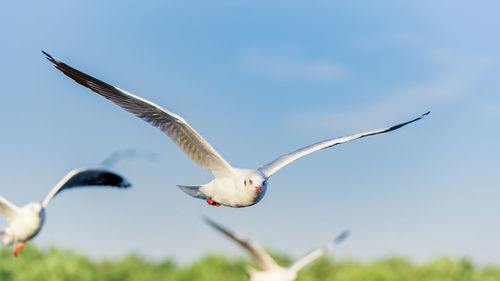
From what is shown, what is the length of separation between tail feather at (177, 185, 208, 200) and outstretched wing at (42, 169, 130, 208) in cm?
134

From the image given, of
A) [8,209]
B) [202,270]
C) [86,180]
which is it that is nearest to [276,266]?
[86,180]

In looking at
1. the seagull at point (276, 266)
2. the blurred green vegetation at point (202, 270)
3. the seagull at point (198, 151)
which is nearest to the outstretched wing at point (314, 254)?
the seagull at point (276, 266)

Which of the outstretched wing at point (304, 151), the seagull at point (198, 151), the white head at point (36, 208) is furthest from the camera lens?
the outstretched wing at point (304, 151)

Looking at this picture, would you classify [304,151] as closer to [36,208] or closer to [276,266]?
[276,266]

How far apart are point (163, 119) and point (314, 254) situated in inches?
150

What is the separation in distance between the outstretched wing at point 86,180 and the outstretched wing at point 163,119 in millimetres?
1229

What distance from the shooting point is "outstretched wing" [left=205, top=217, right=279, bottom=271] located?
340 inches

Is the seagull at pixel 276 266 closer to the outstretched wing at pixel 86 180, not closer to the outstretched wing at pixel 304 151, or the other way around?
the outstretched wing at pixel 304 151

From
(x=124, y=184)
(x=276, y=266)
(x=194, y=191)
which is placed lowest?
(x=276, y=266)

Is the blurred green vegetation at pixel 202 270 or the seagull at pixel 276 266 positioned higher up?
the blurred green vegetation at pixel 202 270

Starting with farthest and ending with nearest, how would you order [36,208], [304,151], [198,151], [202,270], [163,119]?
1. [202,270]
2. [304,151]
3. [198,151]
4. [163,119]
5. [36,208]

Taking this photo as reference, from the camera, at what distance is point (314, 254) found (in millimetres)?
11688

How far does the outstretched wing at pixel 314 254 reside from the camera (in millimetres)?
11578

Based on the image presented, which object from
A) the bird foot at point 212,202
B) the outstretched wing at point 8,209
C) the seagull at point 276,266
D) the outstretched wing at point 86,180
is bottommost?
the seagull at point 276,266
